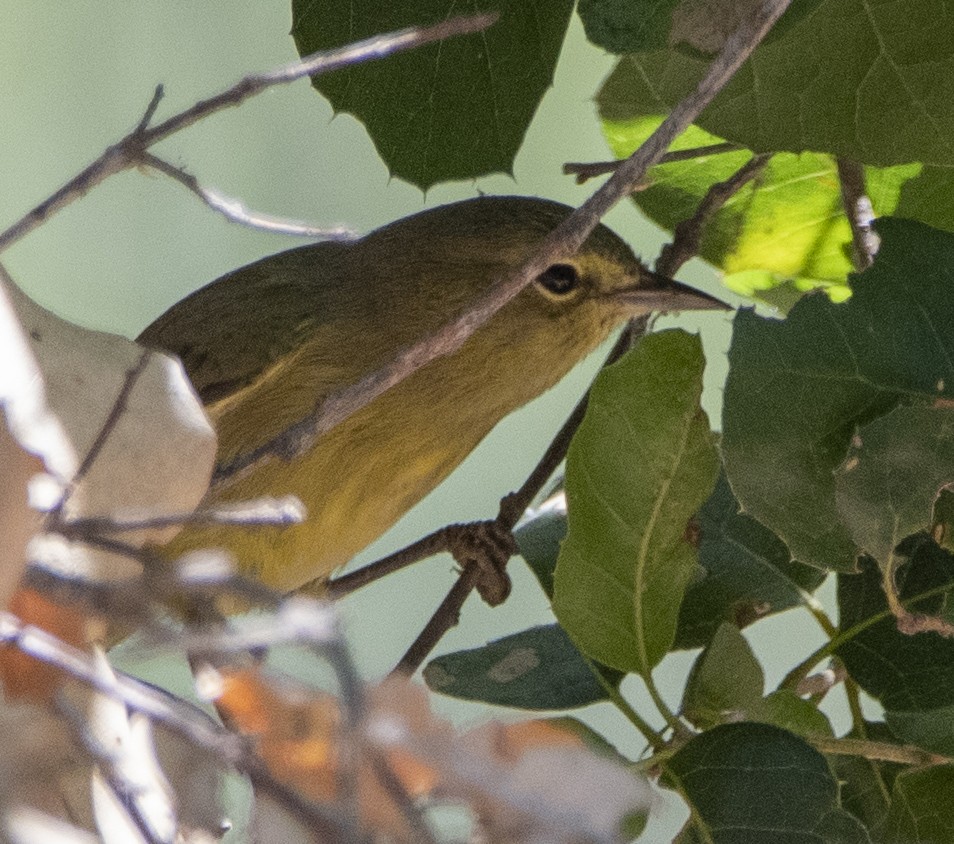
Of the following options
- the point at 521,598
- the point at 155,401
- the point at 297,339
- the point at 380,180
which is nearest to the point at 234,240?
the point at 380,180

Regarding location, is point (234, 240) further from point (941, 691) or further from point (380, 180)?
point (941, 691)

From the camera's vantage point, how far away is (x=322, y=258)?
335 cm

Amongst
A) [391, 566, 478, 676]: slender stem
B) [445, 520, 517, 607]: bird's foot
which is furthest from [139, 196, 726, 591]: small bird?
[391, 566, 478, 676]: slender stem

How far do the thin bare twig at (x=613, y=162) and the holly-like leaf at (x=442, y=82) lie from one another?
4.1 inches

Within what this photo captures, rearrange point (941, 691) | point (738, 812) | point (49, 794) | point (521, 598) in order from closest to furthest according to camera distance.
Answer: point (49, 794) → point (738, 812) → point (941, 691) → point (521, 598)

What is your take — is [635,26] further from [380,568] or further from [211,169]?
[211,169]

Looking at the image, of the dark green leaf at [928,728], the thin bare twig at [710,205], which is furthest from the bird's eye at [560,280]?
the dark green leaf at [928,728]

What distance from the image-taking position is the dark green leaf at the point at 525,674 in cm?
196

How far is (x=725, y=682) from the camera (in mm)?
1830

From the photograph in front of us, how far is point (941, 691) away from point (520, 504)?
39.2 inches

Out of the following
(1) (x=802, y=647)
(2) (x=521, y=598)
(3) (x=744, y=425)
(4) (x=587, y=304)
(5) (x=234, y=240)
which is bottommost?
(2) (x=521, y=598)

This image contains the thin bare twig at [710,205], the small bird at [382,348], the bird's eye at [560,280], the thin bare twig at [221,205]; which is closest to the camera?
the thin bare twig at [221,205]

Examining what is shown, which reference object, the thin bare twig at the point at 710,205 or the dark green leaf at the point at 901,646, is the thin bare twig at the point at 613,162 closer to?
the thin bare twig at the point at 710,205

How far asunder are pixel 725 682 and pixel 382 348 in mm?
1299
